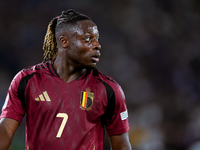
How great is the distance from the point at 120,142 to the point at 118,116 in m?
0.24

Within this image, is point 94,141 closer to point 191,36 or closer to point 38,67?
point 38,67

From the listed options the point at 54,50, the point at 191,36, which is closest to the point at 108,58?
the point at 191,36

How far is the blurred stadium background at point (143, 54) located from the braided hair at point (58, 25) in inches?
130

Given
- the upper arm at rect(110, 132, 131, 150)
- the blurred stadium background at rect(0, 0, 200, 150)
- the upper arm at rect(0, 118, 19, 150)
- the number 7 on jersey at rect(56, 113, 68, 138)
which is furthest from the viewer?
the blurred stadium background at rect(0, 0, 200, 150)

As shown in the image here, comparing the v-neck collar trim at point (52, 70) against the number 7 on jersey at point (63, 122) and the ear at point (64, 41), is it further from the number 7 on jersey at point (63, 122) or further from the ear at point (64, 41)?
the number 7 on jersey at point (63, 122)

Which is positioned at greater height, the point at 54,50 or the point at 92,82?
the point at 54,50

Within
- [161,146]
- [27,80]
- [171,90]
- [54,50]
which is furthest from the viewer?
[171,90]

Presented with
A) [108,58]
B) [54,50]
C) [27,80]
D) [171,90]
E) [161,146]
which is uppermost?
[54,50]

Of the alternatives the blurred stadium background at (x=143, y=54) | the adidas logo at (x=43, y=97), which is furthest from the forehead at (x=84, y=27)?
the blurred stadium background at (x=143, y=54)

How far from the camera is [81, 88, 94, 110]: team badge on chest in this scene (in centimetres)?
249

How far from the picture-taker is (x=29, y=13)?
20.0 ft

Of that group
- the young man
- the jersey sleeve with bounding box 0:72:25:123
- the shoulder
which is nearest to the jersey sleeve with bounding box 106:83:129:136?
the young man

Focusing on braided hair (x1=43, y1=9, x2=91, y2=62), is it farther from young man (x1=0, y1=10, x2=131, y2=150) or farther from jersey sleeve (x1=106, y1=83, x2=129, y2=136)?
jersey sleeve (x1=106, y1=83, x2=129, y2=136)

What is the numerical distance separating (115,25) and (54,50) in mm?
3921
